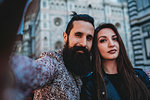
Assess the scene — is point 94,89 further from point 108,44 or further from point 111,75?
point 108,44

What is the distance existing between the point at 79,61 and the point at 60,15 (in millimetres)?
24241

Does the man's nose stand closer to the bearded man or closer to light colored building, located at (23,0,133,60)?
the bearded man

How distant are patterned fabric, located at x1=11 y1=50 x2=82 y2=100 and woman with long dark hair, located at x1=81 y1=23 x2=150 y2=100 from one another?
21cm

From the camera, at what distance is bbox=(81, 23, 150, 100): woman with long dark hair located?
1.43 meters

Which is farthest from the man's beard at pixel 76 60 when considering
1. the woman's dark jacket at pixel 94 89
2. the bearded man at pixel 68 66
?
the woman's dark jacket at pixel 94 89

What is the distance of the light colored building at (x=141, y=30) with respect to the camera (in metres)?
7.57

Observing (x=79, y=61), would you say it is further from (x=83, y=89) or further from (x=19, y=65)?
(x=19, y=65)

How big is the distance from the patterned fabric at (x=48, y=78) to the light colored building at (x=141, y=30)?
24.4 ft

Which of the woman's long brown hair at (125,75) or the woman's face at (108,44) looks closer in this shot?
the woman's long brown hair at (125,75)

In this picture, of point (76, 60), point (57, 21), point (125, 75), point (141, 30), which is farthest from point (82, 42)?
point (57, 21)

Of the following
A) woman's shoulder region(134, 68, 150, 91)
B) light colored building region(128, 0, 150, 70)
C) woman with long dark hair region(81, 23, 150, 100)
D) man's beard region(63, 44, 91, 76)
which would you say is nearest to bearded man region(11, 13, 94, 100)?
man's beard region(63, 44, 91, 76)

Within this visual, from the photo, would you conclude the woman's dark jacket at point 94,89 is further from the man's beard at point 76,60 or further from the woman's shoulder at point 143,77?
the man's beard at point 76,60

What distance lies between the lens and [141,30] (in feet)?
26.6

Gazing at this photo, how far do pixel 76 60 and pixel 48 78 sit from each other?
20.9 inches
